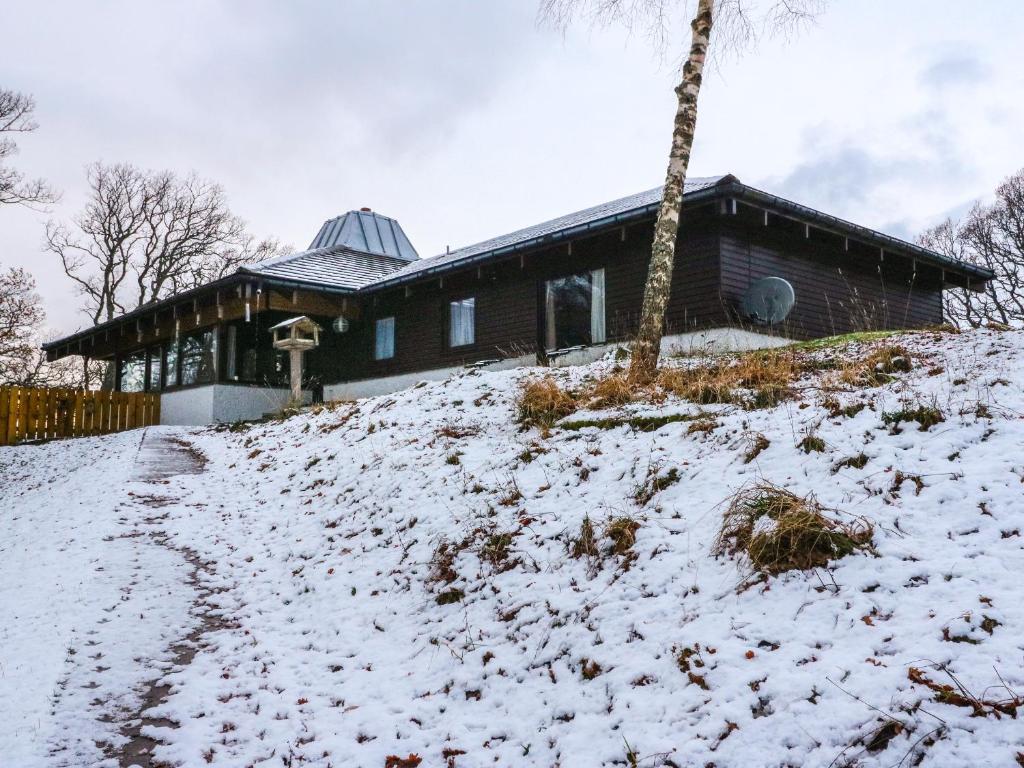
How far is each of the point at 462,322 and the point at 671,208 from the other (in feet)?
29.6

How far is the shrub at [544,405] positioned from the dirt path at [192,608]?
11.1 feet

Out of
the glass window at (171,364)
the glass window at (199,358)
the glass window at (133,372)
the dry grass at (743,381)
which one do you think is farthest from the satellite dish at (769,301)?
the glass window at (133,372)

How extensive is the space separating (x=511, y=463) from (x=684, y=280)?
312 inches

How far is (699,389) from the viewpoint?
6344 mm

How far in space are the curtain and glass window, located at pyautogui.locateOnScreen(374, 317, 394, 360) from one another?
21.6 feet

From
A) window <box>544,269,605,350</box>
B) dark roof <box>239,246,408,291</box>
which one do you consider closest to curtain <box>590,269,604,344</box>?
window <box>544,269,605,350</box>

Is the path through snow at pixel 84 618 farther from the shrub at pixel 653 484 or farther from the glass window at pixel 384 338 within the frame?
the glass window at pixel 384 338

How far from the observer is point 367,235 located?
24.6 metres

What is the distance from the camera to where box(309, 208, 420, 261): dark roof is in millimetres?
24109

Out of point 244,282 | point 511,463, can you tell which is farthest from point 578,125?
point 511,463

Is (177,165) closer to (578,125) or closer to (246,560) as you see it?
(578,125)

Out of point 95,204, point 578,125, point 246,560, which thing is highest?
point 95,204

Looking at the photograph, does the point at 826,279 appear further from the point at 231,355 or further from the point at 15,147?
the point at 15,147

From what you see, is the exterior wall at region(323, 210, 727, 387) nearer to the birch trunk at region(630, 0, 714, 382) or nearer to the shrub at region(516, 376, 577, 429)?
the birch trunk at region(630, 0, 714, 382)
